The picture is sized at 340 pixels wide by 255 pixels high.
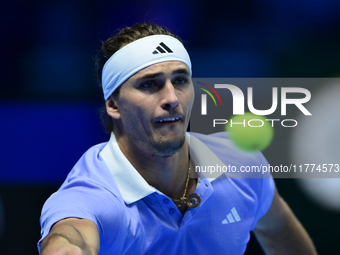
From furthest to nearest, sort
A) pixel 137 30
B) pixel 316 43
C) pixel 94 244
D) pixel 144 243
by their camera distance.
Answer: pixel 316 43 < pixel 137 30 < pixel 144 243 < pixel 94 244

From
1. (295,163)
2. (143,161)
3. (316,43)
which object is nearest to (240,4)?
(316,43)

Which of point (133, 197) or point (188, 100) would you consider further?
point (188, 100)

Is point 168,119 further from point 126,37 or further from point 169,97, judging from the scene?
point 126,37

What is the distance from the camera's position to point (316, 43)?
3.23 meters

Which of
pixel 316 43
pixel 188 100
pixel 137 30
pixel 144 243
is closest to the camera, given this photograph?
pixel 144 243

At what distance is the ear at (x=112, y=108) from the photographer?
6.34 ft

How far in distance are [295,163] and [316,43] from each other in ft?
3.33

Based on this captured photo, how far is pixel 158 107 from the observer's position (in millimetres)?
1747

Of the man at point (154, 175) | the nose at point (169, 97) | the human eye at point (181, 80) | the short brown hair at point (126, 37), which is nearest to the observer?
the man at point (154, 175)

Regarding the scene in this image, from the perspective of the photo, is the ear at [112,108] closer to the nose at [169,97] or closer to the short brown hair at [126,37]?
the short brown hair at [126,37]

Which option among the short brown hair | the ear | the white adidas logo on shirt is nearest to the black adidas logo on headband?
the short brown hair

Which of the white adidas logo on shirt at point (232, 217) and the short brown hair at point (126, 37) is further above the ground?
the short brown hair at point (126, 37)

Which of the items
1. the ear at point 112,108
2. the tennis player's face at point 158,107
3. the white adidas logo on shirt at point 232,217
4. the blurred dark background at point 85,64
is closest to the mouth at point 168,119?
the tennis player's face at point 158,107

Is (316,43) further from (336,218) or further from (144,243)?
(144,243)
